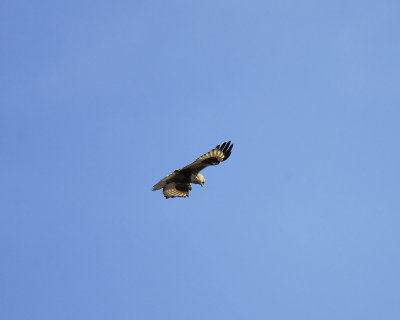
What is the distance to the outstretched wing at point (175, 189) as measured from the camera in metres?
19.1

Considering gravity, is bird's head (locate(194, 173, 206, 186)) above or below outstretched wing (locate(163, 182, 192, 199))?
above

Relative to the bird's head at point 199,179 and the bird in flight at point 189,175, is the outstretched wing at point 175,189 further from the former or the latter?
the bird's head at point 199,179

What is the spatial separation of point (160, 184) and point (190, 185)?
1.13 m

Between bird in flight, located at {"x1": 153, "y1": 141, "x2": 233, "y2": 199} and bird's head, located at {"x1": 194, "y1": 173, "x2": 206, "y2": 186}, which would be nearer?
bird in flight, located at {"x1": 153, "y1": 141, "x2": 233, "y2": 199}

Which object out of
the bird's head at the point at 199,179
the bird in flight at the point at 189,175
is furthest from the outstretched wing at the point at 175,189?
the bird's head at the point at 199,179

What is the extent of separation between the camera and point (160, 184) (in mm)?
19203

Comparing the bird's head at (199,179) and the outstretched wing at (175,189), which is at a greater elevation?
the bird's head at (199,179)

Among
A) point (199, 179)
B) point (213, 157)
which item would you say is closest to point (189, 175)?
point (199, 179)

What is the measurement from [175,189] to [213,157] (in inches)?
75.0

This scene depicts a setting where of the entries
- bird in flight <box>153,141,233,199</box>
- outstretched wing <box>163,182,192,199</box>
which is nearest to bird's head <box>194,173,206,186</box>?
bird in flight <box>153,141,233,199</box>

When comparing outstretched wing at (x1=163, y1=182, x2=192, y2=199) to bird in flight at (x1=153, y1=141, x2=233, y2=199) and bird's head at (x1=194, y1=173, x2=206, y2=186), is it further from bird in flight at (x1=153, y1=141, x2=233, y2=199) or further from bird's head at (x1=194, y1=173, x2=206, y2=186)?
bird's head at (x1=194, y1=173, x2=206, y2=186)

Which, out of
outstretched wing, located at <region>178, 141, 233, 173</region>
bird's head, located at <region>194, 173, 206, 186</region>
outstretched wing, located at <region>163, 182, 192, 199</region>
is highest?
outstretched wing, located at <region>178, 141, 233, 173</region>

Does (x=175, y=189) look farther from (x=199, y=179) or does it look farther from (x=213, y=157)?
(x=213, y=157)

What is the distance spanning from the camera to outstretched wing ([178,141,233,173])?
762 inches
